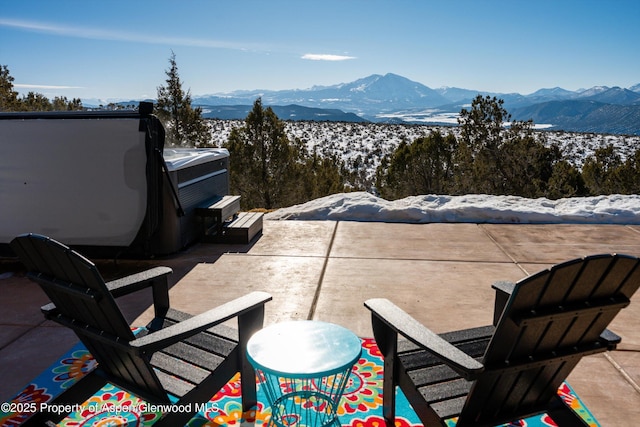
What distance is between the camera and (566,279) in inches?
61.3

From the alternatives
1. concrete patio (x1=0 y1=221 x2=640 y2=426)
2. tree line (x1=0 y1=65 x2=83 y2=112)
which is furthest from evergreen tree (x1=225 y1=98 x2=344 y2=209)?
concrete patio (x1=0 y1=221 x2=640 y2=426)

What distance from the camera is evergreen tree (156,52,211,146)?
810 inches

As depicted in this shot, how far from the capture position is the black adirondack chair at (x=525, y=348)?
1.55m

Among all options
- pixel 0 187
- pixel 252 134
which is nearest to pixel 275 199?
pixel 252 134

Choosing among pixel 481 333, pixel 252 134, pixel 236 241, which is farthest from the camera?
pixel 252 134

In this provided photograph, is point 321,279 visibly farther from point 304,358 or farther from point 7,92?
point 7,92

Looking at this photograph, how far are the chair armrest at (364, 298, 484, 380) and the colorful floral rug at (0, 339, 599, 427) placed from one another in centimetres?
62

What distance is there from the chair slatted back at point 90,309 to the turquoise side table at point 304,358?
445 millimetres

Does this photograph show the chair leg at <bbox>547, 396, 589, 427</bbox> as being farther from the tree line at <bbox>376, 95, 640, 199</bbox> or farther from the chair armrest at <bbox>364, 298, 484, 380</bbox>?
the tree line at <bbox>376, 95, 640, 199</bbox>

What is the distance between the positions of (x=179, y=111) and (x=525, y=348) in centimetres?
2121

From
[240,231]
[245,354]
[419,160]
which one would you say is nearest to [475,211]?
[240,231]

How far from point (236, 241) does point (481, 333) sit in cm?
361

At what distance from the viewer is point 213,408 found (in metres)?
2.40

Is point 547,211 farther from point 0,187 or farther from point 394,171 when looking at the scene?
point 394,171
